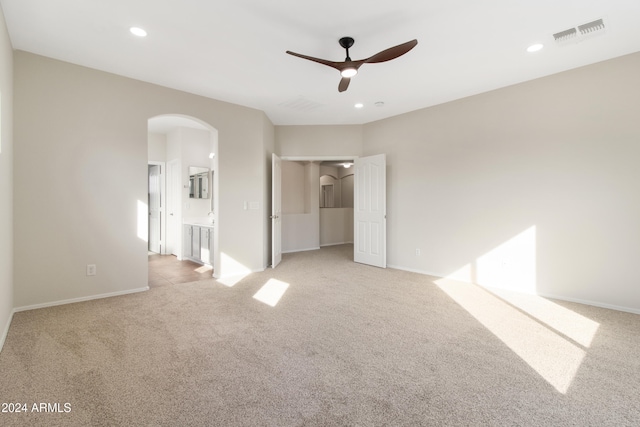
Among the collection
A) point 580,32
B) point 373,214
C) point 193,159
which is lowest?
point 373,214

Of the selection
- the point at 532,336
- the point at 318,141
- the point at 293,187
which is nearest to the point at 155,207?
the point at 293,187

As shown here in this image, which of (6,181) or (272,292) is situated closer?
(6,181)

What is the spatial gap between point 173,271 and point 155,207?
103 inches

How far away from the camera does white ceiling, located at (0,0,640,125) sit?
2.37 meters

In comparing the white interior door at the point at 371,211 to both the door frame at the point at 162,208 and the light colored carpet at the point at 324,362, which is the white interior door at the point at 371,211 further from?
the door frame at the point at 162,208

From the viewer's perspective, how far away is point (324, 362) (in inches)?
82.7

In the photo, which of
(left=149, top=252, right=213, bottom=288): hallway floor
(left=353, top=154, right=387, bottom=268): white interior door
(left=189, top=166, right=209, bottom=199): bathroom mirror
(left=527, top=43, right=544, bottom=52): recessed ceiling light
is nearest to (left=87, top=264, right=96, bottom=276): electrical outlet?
(left=149, top=252, right=213, bottom=288): hallway floor

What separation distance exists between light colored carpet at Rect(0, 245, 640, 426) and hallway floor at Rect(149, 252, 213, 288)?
2.71 feet

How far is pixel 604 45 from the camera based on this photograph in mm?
2920

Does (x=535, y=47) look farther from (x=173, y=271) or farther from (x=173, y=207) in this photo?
(x=173, y=207)

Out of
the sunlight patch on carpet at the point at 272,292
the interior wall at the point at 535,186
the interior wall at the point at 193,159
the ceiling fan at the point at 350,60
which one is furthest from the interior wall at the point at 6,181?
the interior wall at the point at 535,186

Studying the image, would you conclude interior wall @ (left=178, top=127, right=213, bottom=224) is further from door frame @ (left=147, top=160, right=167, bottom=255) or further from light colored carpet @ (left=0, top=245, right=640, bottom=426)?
light colored carpet @ (left=0, top=245, right=640, bottom=426)

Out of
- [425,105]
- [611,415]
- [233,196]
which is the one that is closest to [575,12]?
[425,105]

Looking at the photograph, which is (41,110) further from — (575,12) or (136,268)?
(575,12)
